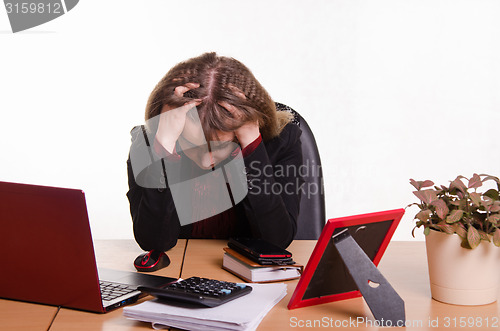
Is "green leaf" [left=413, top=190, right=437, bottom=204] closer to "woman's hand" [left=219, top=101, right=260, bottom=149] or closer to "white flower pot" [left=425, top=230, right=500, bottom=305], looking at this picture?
"white flower pot" [left=425, top=230, right=500, bottom=305]

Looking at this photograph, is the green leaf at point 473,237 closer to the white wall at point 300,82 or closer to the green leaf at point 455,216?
the green leaf at point 455,216

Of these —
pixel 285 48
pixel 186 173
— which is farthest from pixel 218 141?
pixel 285 48

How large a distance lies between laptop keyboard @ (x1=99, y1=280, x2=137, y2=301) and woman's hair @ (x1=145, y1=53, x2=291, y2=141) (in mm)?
544

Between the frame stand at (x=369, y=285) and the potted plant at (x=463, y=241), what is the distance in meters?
0.13

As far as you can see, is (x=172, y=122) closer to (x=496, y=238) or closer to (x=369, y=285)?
(x=369, y=285)

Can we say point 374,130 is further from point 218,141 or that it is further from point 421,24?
point 218,141

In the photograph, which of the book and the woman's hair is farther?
the woman's hair

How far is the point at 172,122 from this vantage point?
62.7 inches

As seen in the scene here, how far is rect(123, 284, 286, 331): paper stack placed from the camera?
0.95 m

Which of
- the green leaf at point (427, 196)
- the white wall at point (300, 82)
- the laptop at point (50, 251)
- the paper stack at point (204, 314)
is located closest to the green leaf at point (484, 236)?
the green leaf at point (427, 196)

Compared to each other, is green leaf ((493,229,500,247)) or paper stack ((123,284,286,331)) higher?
green leaf ((493,229,500,247))

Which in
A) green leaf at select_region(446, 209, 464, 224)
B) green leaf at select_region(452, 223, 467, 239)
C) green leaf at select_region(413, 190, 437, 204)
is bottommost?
green leaf at select_region(452, 223, 467, 239)

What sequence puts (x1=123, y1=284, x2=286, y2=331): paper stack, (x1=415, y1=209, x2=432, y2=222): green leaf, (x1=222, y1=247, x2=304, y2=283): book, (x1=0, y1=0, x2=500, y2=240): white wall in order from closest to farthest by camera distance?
(x1=123, y1=284, x2=286, y2=331): paper stack, (x1=415, y1=209, x2=432, y2=222): green leaf, (x1=222, y1=247, x2=304, y2=283): book, (x1=0, y1=0, x2=500, y2=240): white wall

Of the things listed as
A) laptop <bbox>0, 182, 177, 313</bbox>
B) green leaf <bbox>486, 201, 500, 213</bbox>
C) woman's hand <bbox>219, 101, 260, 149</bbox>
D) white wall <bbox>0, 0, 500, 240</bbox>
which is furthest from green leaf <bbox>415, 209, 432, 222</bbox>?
white wall <bbox>0, 0, 500, 240</bbox>
